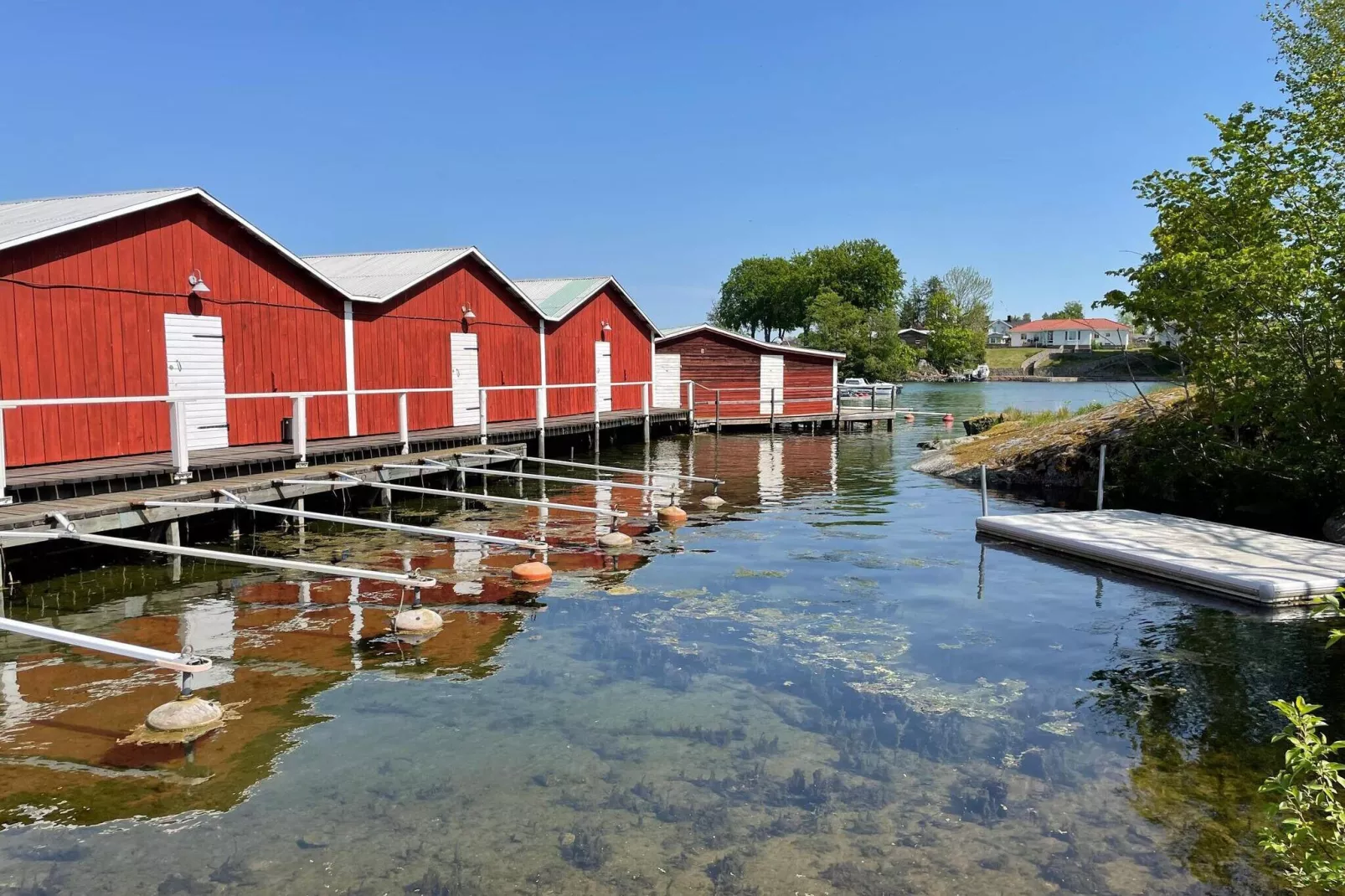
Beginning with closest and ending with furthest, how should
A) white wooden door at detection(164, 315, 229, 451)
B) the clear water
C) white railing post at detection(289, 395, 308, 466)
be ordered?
the clear water
white railing post at detection(289, 395, 308, 466)
white wooden door at detection(164, 315, 229, 451)

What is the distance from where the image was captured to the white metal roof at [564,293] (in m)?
27.8

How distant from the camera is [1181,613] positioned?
9500 millimetres

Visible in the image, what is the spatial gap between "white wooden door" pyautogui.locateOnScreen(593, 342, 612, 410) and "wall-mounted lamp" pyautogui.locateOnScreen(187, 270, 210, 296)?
50.0 ft

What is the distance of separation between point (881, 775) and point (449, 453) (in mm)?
12760

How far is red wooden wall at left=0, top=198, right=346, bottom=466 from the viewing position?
1309 centimetres

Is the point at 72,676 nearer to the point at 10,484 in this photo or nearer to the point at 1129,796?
the point at 10,484

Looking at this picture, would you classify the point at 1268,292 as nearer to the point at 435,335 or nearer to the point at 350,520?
the point at 350,520

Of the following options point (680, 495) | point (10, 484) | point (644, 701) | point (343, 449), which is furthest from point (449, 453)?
point (644, 701)

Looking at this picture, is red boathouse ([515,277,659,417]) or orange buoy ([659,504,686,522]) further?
red boathouse ([515,277,659,417])

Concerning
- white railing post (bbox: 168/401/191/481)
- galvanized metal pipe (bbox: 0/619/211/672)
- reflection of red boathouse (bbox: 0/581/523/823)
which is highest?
white railing post (bbox: 168/401/191/481)

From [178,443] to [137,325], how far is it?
3665 mm

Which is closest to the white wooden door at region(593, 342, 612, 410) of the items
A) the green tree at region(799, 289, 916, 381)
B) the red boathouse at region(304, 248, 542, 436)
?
the red boathouse at region(304, 248, 542, 436)

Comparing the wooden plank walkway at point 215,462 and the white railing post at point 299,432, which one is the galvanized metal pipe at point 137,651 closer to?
the wooden plank walkway at point 215,462

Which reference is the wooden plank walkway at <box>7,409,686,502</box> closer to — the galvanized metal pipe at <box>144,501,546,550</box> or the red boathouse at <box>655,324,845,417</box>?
the galvanized metal pipe at <box>144,501,546,550</box>
